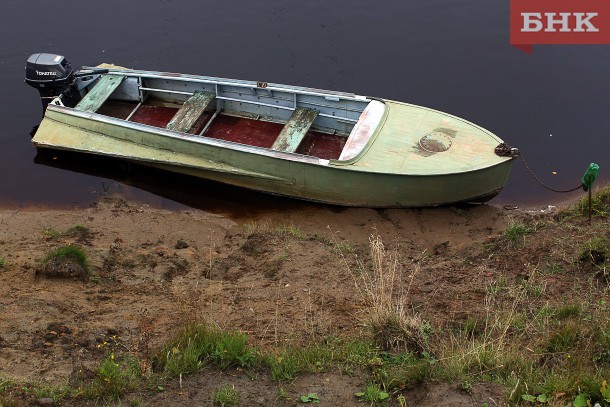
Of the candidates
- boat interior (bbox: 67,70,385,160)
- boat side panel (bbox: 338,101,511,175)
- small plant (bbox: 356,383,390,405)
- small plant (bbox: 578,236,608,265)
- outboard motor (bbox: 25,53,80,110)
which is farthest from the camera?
outboard motor (bbox: 25,53,80,110)

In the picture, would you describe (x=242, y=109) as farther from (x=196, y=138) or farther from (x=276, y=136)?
(x=196, y=138)

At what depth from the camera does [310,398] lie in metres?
→ 5.40

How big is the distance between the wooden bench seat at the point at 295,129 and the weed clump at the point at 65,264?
12.9 feet

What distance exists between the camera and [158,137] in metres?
11.5

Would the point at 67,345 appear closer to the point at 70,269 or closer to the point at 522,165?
the point at 70,269

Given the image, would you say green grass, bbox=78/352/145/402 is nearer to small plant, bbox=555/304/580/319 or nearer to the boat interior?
small plant, bbox=555/304/580/319

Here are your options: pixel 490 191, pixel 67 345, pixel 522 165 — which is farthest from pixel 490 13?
pixel 67 345

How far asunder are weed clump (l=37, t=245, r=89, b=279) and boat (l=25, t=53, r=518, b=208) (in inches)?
135

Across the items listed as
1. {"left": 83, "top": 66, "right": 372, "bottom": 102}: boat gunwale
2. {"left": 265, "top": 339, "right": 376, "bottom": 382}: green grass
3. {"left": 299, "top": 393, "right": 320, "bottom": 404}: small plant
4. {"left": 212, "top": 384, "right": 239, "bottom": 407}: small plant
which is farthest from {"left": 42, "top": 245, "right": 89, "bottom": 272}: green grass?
{"left": 83, "top": 66, "right": 372, "bottom": 102}: boat gunwale

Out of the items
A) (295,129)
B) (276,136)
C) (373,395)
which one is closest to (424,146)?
(295,129)

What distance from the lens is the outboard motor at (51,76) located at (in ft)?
41.2

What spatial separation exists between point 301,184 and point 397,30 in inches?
260

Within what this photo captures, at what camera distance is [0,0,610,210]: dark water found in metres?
12.4

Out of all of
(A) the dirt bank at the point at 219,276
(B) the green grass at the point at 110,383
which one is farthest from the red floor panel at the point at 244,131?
(B) the green grass at the point at 110,383
